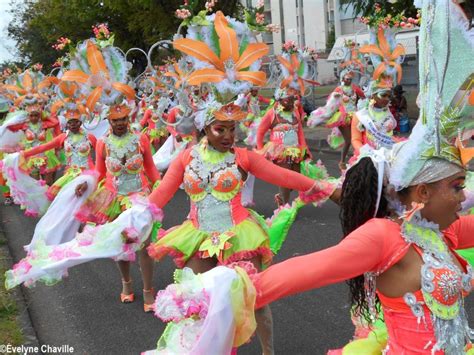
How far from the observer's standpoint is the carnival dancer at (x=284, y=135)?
8906 mm

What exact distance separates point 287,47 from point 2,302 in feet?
20.4

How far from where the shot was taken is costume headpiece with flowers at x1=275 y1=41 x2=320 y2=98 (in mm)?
9070

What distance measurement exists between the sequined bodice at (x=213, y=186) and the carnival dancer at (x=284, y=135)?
4.51 m

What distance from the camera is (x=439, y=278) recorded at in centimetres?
223

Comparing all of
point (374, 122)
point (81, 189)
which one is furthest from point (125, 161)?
point (374, 122)

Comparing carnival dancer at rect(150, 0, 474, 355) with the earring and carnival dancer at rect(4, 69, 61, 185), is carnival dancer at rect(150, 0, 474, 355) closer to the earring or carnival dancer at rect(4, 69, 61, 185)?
the earring

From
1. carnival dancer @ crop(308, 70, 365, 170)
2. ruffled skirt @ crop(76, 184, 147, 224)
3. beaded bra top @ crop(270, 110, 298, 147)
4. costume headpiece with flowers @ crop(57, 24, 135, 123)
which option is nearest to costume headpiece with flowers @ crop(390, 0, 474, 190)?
ruffled skirt @ crop(76, 184, 147, 224)

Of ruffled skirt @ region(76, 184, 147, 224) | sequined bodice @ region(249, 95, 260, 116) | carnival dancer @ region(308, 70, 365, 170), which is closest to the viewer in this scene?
ruffled skirt @ region(76, 184, 147, 224)

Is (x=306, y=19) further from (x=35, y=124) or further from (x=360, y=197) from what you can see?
(x=360, y=197)

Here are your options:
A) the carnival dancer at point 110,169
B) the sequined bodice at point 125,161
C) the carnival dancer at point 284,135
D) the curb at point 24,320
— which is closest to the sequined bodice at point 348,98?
the carnival dancer at point 284,135

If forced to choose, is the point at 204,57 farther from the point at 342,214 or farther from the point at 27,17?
the point at 27,17

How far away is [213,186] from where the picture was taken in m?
4.36

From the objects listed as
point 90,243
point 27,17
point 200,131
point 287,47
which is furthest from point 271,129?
point 27,17

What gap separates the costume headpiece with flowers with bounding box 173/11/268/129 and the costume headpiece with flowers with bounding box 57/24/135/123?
178cm
